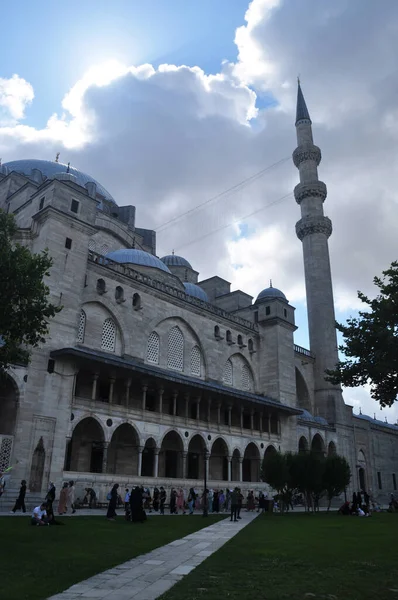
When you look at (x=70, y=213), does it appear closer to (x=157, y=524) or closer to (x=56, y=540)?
(x=157, y=524)

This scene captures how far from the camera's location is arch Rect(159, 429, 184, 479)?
94.3ft

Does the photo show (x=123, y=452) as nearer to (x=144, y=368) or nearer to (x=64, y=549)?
(x=144, y=368)

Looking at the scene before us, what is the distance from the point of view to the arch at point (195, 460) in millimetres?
30602

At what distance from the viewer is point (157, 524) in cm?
1546

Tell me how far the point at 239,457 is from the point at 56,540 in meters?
22.5

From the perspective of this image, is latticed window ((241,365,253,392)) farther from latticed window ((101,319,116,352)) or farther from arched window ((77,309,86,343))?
arched window ((77,309,86,343))

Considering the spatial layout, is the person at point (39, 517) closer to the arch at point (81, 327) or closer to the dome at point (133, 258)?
the arch at point (81, 327)

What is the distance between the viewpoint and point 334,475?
25578mm

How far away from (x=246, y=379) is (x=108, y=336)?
13868 millimetres

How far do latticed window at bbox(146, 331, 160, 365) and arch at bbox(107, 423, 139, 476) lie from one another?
183 inches

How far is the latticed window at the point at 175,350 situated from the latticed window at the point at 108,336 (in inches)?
174

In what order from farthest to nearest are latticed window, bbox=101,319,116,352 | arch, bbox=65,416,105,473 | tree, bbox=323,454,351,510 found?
1. latticed window, bbox=101,319,116,352
2. tree, bbox=323,454,351,510
3. arch, bbox=65,416,105,473

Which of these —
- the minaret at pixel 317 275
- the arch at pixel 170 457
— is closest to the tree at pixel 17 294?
the arch at pixel 170 457

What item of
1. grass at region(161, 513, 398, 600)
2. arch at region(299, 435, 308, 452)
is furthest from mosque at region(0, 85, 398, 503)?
grass at region(161, 513, 398, 600)
